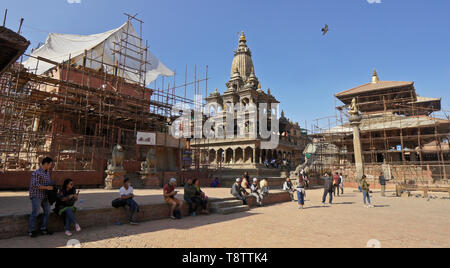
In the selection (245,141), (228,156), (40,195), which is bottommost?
(40,195)

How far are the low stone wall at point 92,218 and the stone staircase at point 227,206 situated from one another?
3.91ft

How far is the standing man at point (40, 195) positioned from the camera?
4871 mm

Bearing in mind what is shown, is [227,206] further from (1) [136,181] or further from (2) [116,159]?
(1) [136,181]

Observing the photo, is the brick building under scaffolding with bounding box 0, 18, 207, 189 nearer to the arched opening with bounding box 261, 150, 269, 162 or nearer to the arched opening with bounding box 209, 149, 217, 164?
the arched opening with bounding box 209, 149, 217, 164

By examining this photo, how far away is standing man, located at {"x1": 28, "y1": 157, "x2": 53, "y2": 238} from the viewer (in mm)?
4871

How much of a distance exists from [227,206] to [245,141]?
22.5m

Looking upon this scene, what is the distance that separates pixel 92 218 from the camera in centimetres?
594

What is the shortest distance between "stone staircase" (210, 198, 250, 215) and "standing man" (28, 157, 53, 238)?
5.06 metres

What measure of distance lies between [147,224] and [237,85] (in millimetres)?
36935

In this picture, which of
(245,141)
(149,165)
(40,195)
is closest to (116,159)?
(149,165)

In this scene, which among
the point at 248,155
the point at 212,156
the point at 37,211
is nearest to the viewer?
the point at 37,211

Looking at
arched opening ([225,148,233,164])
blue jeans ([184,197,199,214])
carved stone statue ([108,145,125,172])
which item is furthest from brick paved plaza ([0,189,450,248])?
arched opening ([225,148,233,164])
